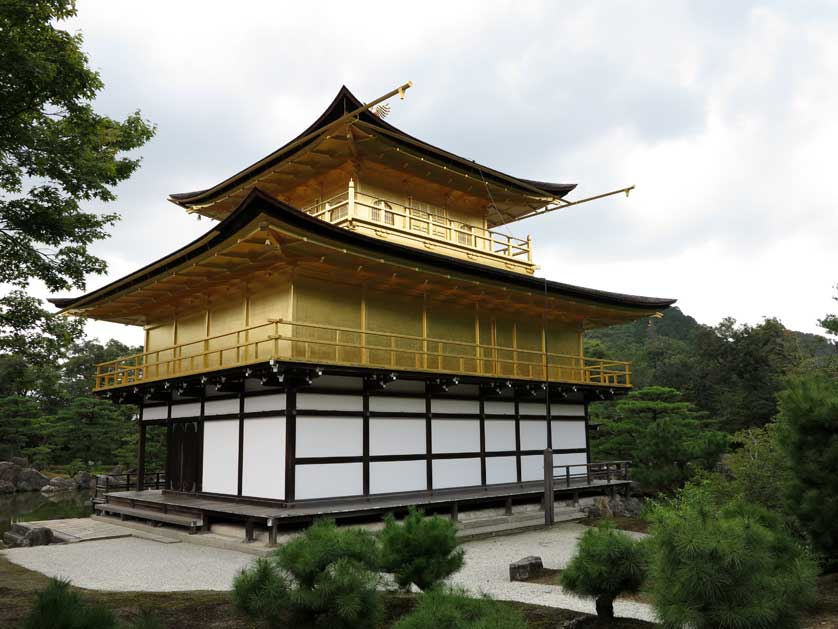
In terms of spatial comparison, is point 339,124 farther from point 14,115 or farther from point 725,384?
point 725,384

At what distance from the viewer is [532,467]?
21000 millimetres

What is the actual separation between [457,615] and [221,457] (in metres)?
14.1

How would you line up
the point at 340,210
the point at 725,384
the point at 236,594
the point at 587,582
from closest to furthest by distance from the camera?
1. the point at 236,594
2. the point at 587,582
3. the point at 340,210
4. the point at 725,384

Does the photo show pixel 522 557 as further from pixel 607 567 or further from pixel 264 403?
pixel 264 403

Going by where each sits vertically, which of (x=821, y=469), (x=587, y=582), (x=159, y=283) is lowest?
(x=587, y=582)

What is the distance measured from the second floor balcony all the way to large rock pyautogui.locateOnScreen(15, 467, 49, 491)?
102 feet

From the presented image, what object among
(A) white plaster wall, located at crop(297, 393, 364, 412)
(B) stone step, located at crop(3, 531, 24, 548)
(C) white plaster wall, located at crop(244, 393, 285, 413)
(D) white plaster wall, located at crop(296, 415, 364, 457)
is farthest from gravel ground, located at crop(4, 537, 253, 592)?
(A) white plaster wall, located at crop(297, 393, 364, 412)

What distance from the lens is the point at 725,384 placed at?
47281 millimetres

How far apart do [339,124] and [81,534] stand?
43.4ft

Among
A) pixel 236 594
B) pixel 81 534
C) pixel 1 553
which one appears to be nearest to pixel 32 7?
pixel 236 594

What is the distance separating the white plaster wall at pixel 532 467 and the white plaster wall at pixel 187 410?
1047cm

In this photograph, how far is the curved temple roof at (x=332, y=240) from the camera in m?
13.5

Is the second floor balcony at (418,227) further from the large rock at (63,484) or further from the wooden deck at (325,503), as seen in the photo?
the large rock at (63,484)

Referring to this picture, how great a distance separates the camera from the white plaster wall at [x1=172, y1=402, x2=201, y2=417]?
1912cm
